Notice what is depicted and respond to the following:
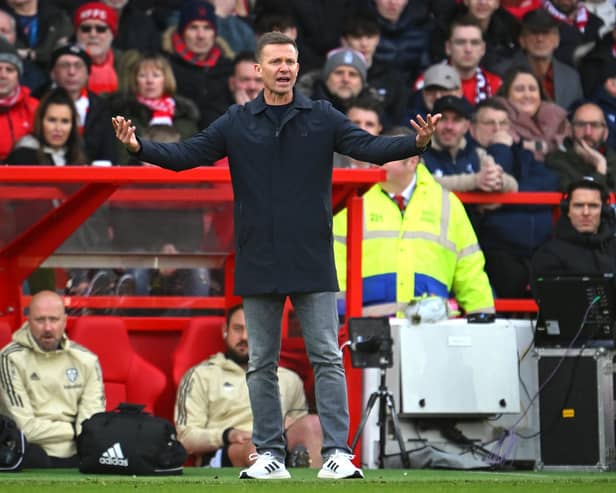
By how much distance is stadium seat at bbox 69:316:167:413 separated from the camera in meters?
11.6

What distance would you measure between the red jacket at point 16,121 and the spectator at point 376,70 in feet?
10.1

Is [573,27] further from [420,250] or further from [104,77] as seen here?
[420,250]

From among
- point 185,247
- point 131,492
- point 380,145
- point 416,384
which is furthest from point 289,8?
point 131,492

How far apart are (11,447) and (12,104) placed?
4276 mm

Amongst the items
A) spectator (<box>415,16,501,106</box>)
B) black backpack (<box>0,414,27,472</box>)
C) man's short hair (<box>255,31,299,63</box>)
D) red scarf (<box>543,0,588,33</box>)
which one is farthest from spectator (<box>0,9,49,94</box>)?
man's short hair (<box>255,31,299,63</box>)

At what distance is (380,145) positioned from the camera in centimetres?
799

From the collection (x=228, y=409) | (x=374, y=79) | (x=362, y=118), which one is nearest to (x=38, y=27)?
(x=374, y=79)

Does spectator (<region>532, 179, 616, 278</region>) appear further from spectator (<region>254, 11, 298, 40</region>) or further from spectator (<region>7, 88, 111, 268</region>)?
spectator (<region>254, 11, 298, 40</region>)

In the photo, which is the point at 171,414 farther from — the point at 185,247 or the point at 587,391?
the point at 587,391

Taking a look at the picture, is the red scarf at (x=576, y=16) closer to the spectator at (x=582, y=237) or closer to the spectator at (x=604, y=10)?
the spectator at (x=604, y=10)

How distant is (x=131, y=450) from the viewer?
9.66m

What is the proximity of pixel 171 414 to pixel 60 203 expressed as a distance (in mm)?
1884

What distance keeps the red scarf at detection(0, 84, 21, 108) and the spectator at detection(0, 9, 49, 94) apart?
85 cm

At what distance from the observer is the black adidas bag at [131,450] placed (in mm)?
9633
